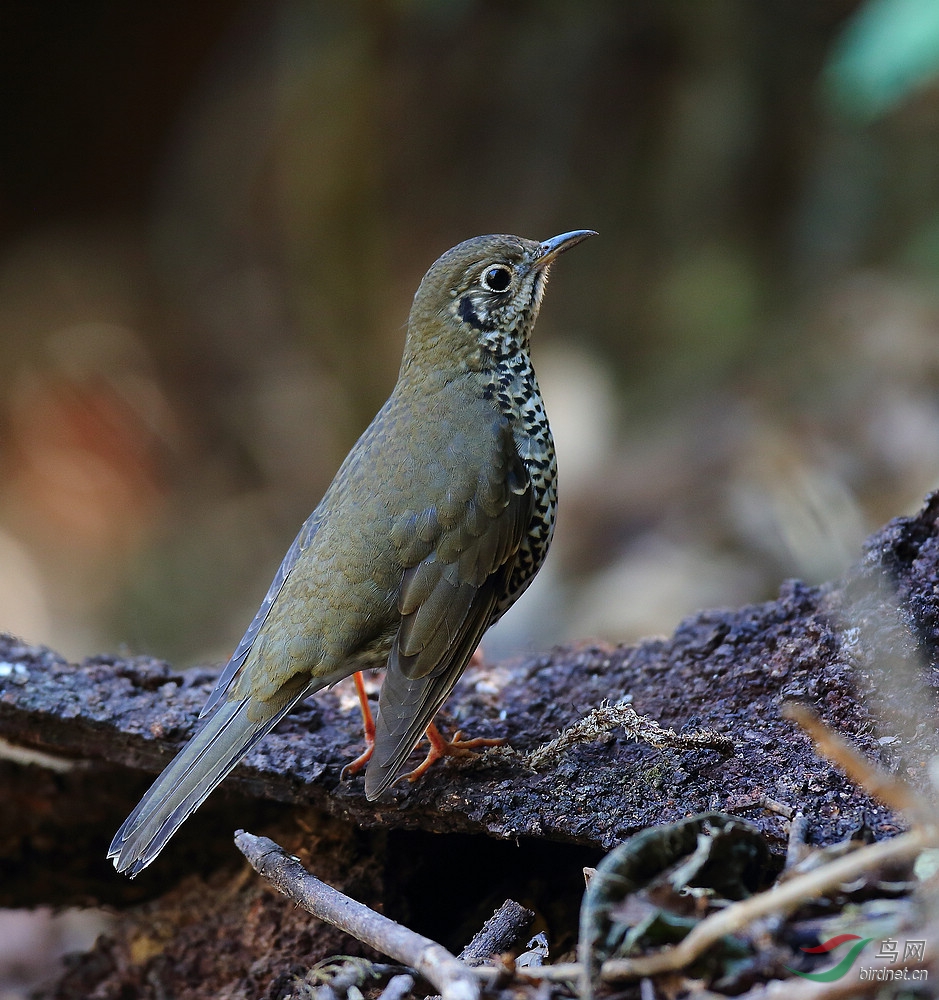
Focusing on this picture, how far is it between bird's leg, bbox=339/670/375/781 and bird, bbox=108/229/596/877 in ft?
0.66

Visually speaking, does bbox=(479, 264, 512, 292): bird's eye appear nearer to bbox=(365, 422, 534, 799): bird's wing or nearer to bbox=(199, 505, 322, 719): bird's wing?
bbox=(365, 422, 534, 799): bird's wing

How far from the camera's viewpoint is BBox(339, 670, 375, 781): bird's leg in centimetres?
354

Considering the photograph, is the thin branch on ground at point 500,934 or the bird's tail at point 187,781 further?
the bird's tail at point 187,781

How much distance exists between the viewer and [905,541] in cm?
362

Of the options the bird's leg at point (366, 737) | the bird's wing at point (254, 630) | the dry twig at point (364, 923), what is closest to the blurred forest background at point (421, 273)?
the bird's leg at point (366, 737)

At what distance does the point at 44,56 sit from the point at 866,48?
10351 mm

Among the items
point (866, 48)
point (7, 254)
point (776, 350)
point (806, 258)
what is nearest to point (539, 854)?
point (866, 48)

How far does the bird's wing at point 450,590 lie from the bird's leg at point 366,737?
0.20m

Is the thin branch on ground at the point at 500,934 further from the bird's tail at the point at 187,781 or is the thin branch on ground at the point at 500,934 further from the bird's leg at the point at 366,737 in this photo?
the bird's tail at the point at 187,781

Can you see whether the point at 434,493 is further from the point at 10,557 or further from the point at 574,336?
the point at 10,557

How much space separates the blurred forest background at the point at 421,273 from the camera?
8523mm

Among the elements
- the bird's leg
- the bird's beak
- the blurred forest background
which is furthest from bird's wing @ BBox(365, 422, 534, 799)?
the blurred forest background

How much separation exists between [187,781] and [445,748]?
86cm

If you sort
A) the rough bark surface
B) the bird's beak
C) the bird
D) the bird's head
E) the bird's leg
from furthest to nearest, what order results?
the bird's beak
the bird's head
the bird's leg
the bird
the rough bark surface
